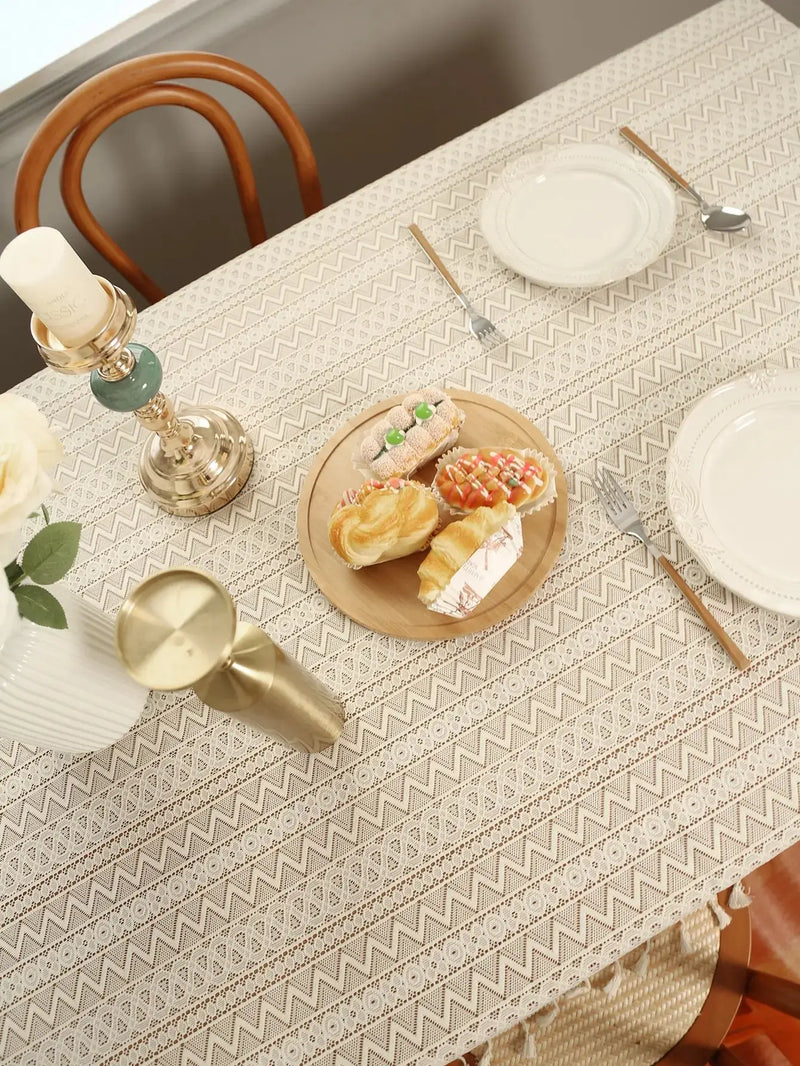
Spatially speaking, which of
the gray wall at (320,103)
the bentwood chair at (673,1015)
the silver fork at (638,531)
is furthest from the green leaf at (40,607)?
the gray wall at (320,103)

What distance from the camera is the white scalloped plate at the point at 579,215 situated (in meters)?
0.99

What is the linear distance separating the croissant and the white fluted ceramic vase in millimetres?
314

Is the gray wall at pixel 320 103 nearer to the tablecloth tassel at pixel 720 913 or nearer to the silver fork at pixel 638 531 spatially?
the silver fork at pixel 638 531

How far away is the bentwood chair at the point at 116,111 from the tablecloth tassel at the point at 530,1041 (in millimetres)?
1271

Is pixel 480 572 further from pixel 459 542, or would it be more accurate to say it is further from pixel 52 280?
pixel 52 280

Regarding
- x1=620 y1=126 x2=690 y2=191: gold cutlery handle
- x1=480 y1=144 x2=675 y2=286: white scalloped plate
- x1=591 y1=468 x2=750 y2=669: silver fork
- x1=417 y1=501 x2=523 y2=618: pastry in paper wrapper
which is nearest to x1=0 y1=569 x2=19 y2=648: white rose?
x1=417 y1=501 x2=523 y2=618: pastry in paper wrapper

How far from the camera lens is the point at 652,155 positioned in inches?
42.3

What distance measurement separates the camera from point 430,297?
1.03m

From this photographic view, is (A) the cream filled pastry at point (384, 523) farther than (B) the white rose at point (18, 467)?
Yes

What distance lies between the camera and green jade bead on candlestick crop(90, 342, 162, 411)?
2.62 feet

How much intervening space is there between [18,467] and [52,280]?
9.0 inches

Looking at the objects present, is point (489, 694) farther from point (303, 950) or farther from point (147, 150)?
point (147, 150)

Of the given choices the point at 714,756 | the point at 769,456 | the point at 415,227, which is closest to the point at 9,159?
the point at 415,227

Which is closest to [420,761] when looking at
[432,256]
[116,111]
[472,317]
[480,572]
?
[480,572]
